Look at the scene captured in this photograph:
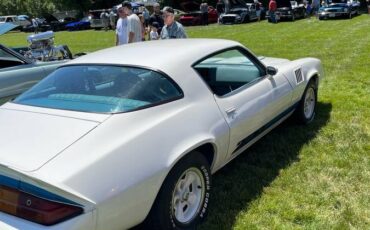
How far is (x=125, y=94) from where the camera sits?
10.1ft

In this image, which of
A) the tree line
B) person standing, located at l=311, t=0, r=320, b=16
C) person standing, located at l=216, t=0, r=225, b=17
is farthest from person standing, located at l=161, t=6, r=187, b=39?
the tree line

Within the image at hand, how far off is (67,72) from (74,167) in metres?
1.42

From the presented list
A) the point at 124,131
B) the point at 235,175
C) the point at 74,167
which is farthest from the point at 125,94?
the point at 235,175

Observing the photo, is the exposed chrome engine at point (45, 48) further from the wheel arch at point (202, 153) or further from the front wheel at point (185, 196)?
the front wheel at point (185, 196)

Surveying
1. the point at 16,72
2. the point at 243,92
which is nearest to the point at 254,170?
the point at 243,92

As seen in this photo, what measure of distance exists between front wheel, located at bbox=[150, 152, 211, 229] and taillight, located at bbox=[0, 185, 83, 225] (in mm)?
673

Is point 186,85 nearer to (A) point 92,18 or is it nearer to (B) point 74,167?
(B) point 74,167

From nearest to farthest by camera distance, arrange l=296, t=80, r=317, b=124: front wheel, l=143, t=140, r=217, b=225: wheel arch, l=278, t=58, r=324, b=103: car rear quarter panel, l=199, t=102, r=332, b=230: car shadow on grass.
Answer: l=143, t=140, r=217, b=225: wheel arch, l=199, t=102, r=332, b=230: car shadow on grass, l=278, t=58, r=324, b=103: car rear quarter panel, l=296, t=80, r=317, b=124: front wheel

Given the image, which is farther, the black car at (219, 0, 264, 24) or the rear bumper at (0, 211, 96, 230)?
the black car at (219, 0, 264, 24)

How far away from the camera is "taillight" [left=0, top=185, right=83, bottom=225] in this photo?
2248 millimetres

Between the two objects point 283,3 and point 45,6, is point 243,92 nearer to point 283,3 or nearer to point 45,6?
point 283,3

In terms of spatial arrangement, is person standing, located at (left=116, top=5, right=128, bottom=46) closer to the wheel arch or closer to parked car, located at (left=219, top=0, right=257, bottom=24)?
the wheel arch

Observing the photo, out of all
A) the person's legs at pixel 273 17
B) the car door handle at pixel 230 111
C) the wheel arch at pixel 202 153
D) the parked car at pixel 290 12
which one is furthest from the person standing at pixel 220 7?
the wheel arch at pixel 202 153

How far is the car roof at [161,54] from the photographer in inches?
133
